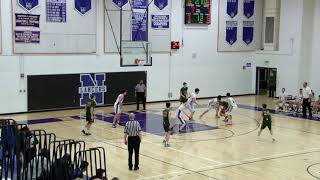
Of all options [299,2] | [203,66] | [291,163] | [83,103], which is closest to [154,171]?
[291,163]

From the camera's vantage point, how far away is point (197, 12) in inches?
1316

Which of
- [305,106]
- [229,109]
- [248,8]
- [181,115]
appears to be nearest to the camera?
[181,115]

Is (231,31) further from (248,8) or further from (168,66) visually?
(168,66)

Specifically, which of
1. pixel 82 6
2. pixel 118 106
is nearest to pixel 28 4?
pixel 82 6

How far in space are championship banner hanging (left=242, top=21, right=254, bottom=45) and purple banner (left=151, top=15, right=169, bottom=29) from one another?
7.03 metres

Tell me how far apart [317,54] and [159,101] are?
11235 millimetres

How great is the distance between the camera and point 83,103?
95.8ft

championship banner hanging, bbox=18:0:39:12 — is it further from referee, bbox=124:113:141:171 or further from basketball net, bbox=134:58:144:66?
referee, bbox=124:113:141:171

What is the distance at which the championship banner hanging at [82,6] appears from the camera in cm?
2836

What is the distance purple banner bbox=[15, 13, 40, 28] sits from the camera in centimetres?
2627

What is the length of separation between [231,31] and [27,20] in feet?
49.7

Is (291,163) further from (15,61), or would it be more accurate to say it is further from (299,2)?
(299,2)

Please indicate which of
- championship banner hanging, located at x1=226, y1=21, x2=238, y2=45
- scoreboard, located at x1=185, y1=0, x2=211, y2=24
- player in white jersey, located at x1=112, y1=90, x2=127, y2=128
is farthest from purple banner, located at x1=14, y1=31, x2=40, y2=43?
championship banner hanging, located at x1=226, y1=21, x2=238, y2=45

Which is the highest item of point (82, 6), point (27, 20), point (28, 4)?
point (82, 6)
